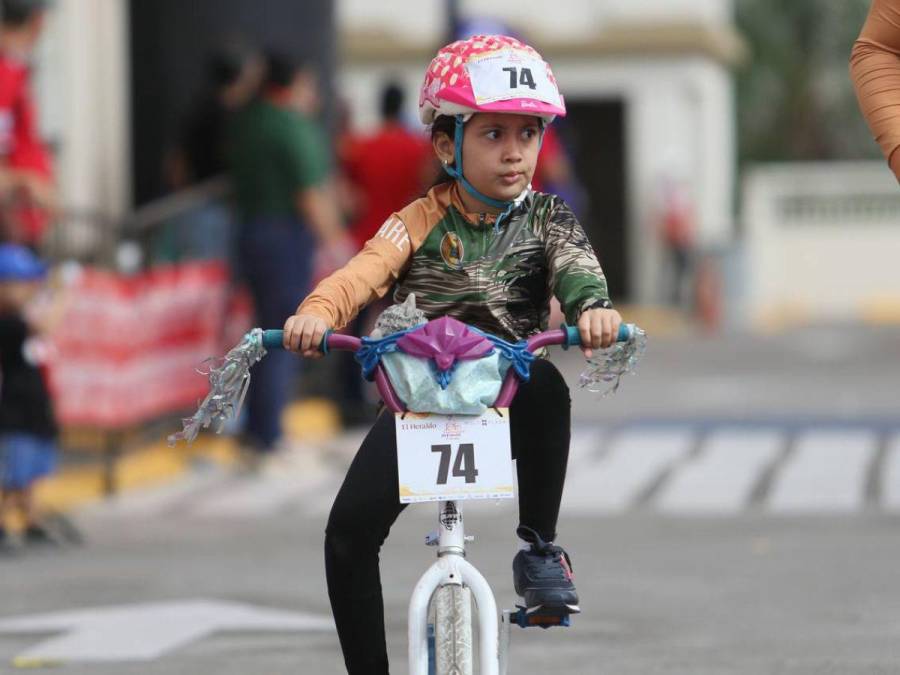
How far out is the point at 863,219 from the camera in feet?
109

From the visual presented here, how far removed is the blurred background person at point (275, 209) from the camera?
39.7ft

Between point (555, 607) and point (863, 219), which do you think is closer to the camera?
point (555, 607)

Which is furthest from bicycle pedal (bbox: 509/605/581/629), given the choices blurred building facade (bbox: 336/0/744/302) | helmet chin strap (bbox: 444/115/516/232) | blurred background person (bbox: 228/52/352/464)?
blurred building facade (bbox: 336/0/744/302)

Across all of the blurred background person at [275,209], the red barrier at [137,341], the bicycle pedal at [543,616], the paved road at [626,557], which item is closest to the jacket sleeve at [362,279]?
the bicycle pedal at [543,616]

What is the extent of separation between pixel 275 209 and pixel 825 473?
3268 mm

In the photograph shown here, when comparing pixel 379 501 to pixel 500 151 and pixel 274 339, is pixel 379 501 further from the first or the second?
pixel 500 151

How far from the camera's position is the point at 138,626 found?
25.4 ft

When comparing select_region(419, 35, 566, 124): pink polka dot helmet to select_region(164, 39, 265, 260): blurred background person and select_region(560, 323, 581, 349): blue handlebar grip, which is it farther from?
select_region(164, 39, 265, 260): blurred background person

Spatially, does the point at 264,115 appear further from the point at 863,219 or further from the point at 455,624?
the point at 863,219

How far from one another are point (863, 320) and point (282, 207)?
18969mm

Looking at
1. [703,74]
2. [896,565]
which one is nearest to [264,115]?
[896,565]

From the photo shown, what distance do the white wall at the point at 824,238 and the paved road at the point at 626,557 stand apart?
18.3 m

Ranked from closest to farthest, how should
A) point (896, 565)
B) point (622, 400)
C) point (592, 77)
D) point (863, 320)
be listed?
point (896, 565) < point (622, 400) < point (863, 320) < point (592, 77)

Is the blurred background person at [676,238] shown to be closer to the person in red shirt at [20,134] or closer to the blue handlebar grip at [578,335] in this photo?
the person in red shirt at [20,134]
